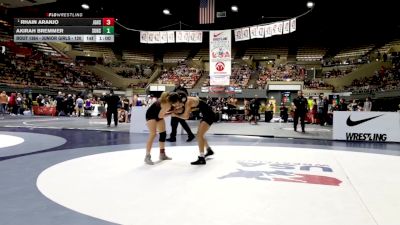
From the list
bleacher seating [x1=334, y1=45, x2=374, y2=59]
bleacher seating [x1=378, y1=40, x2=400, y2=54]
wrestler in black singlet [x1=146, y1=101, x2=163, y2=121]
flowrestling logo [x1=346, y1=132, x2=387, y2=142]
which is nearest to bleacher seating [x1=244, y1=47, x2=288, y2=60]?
bleacher seating [x1=334, y1=45, x2=374, y2=59]

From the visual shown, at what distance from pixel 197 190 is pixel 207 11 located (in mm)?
13167

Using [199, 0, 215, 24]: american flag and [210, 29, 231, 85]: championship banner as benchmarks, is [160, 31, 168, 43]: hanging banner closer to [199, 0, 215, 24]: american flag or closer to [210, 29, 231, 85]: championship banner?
[199, 0, 215, 24]: american flag

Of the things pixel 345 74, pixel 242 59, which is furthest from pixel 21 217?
pixel 242 59

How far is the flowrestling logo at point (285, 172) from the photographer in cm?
406

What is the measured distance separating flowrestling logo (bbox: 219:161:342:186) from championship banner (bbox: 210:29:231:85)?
8.71 m

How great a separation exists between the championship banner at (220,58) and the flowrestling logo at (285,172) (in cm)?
871

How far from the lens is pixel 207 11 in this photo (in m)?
15.5

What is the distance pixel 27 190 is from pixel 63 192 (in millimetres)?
405

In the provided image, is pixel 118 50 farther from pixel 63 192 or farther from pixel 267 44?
pixel 63 192

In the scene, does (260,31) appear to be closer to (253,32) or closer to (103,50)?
(253,32)

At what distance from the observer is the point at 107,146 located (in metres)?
7.30

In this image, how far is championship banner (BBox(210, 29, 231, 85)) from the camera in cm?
1376

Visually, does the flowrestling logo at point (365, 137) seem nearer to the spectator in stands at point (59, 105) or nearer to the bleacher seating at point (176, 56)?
the spectator in stands at point (59, 105)

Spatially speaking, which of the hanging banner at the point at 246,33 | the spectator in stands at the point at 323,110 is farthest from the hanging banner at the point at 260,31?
the spectator in stands at the point at 323,110
